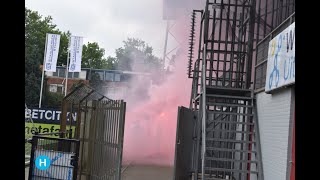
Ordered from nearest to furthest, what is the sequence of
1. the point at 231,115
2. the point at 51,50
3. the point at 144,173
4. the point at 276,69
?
1. the point at 276,69
2. the point at 231,115
3. the point at 144,173
4. the point at 51,50

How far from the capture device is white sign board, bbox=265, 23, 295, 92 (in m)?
6.70

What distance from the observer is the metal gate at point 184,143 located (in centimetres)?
965

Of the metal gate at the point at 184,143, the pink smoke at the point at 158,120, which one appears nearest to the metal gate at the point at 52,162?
the metal gate at the point at 184,143

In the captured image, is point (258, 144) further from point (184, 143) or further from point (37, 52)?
point (37, 52)

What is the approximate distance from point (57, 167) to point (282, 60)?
410 cm

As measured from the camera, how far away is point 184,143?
424 inches

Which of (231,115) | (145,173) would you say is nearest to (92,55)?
(145,173)

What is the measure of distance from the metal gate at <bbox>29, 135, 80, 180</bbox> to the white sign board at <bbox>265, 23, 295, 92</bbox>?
3.47 m

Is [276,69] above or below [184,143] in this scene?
above

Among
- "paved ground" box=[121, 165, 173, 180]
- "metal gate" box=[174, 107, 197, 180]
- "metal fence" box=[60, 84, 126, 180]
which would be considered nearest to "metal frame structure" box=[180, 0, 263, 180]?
"metal gate" box=[174, 107, 197, 180]

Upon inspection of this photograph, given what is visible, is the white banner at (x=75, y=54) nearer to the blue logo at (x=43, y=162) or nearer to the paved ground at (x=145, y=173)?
the paved ground at (x=145, y=173)
